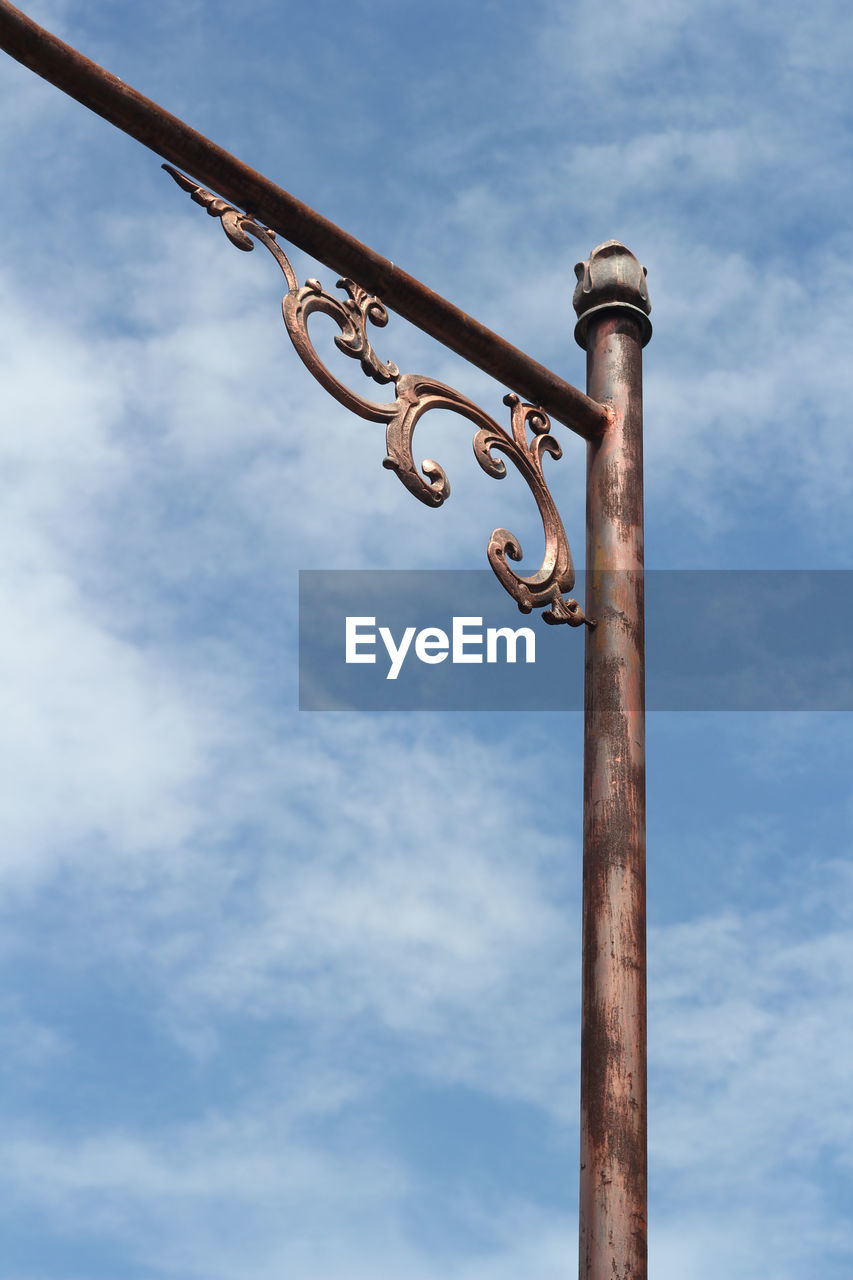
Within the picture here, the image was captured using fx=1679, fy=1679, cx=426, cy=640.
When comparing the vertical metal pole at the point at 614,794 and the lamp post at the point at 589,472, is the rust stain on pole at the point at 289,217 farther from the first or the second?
the vertical metal pole at the point at 614,794

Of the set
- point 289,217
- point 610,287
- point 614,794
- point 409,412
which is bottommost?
point 614,794

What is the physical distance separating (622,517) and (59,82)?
2.19 metres

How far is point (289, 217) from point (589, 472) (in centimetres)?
131

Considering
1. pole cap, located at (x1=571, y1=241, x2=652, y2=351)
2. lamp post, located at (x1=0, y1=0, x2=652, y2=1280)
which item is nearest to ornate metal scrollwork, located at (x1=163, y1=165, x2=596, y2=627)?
lamp post, located at (x1=0, y1=0, x2=652, y2=1280)

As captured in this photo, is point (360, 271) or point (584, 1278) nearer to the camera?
point (584, 1278)

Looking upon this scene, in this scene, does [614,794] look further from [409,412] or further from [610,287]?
[610,287]

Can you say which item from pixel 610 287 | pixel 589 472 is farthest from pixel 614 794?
pixel 610 287

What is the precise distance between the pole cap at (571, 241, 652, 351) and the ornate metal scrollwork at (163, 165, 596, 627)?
73cm

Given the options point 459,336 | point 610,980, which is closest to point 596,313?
point 459,336

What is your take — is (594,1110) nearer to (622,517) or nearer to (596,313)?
(622,517)

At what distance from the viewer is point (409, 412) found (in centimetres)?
520

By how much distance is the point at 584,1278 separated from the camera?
4293 mm

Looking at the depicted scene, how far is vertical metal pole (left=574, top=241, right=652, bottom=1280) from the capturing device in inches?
173

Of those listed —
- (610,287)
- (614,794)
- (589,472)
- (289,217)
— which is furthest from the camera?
(610,287)
